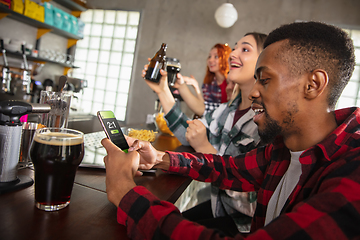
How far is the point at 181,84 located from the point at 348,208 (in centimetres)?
181

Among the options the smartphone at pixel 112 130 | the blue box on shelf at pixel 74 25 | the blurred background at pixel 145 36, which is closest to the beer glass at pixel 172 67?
the smartphone at pixel 112 130

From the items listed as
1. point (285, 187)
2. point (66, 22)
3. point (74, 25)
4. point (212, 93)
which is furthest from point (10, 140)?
point (74, 25)

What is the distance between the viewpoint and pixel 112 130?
78 cm

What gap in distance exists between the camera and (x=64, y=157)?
56 cm

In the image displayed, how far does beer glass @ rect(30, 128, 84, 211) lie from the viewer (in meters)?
0.55

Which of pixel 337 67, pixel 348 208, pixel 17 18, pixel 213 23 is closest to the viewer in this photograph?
pixel 348 208

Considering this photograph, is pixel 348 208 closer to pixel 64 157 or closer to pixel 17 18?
pixel 64 157

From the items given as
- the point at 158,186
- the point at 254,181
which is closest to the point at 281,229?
the point at 158,186

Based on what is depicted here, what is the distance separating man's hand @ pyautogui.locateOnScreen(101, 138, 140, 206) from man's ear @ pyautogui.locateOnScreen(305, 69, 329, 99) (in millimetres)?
529

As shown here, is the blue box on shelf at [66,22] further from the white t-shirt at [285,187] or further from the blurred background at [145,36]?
the white t-shirt at [285,187]

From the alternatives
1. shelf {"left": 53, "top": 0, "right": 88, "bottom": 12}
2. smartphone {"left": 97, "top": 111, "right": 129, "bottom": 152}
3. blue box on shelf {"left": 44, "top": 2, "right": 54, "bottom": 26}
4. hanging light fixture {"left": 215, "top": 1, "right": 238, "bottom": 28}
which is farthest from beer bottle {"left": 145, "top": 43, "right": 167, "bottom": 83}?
shelf {"left": 53, "top": 0, "right": 88, "bottom": 12}

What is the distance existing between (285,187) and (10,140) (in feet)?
2.66

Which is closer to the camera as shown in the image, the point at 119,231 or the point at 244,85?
the point at 119,231

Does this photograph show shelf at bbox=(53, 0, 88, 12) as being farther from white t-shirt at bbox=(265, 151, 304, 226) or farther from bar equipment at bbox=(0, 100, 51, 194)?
white t-shirt at bbox=(265, 151, 304, 226)
